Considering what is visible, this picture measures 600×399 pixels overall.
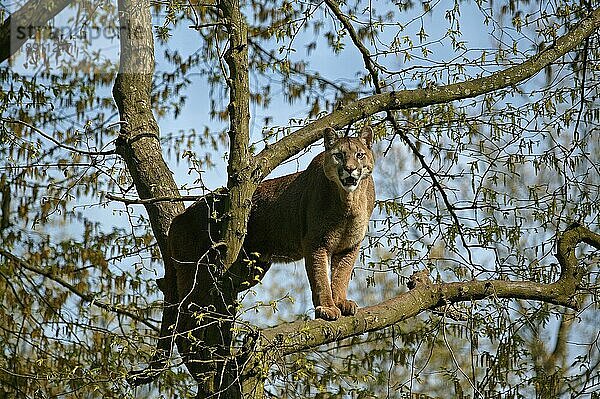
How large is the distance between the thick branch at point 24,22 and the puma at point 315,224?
5.16ft

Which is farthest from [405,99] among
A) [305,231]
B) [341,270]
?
[341,270]

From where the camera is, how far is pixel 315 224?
5531 millimetres

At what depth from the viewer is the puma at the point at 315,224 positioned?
5391 millimetres

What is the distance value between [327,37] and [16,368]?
3.50 metres

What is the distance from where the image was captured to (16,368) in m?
6.92

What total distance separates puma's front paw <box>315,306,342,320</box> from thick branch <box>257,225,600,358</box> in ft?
0.71

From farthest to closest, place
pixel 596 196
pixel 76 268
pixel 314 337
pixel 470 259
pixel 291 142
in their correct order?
pixel 76 268, pixel 596 196, pixel 470 259, pixel 291 142, pixel 314 337

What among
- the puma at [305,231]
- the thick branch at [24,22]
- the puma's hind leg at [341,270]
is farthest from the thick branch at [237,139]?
the thick branch at [24,22]

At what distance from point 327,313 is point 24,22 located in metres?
2.77

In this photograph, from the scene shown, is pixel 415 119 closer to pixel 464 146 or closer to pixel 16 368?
pixel 464 146

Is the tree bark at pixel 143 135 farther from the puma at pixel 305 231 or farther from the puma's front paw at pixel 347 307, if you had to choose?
the puma's front paw at pixel 347 307

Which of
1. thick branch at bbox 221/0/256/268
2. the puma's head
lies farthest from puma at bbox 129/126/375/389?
thick branch at bbox 221/0/256/268

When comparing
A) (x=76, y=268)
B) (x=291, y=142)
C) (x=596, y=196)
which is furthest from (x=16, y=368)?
(x=596, y=196)

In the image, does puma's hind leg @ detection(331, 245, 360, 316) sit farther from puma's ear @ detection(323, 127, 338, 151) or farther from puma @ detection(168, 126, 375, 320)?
puma's ear @ detection(323, 127, 338, 151)
